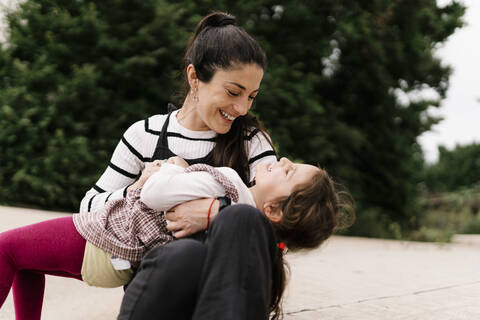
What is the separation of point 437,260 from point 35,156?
202 inches

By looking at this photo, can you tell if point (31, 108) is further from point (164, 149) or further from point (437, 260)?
point (437, 260)

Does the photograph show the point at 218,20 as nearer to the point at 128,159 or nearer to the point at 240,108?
the point at 240,108

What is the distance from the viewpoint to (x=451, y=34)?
1000 cm

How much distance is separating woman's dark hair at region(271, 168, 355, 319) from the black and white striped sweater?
0.40 meters

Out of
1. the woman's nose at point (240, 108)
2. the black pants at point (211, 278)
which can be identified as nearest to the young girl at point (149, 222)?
the black pants at point (211, 278)

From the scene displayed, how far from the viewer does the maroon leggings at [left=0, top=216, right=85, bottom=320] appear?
187 centimetres

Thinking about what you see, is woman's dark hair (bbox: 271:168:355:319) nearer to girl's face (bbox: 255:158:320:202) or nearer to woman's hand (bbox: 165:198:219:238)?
girl's face (bbox: 255:158:320:202)

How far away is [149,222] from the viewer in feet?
6.18

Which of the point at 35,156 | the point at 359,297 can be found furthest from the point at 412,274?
the point at 35,156

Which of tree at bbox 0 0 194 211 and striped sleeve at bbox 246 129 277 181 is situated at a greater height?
tree at bbox 0 0 194 211

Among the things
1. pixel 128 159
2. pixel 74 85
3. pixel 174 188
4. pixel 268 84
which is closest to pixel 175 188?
pixel 174 188

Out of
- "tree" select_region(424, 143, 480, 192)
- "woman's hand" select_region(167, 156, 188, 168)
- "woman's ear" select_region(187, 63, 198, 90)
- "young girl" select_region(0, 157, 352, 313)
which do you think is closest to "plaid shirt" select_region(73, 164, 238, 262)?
"young girl" select_region(0, 157, 352, 313)

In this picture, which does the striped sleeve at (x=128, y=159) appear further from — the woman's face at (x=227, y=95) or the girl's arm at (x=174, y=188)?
the girl's arm at (x=174, y=188)

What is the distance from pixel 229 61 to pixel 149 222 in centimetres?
79
